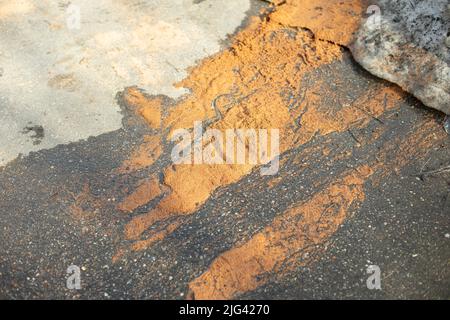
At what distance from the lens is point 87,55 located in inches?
171

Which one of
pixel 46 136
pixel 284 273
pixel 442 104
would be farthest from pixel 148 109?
pixel 442 104

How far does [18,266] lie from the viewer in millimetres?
2973

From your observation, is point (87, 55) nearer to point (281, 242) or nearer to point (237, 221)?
point (237, 221)

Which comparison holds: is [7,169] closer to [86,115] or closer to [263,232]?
[86,115]

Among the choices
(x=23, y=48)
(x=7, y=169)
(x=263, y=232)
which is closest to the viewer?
(x=263, y=232)

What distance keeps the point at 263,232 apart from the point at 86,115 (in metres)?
1.95

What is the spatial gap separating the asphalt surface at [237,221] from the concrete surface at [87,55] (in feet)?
0.69

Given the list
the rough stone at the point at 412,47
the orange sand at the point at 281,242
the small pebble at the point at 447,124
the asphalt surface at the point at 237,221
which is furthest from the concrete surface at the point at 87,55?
the small pebble at the point at 447,124

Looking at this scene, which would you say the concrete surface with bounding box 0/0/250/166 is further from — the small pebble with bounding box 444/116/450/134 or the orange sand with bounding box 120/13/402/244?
the small pebble with bounding box 444/116/450/134

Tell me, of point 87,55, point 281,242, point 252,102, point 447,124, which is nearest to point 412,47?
point 447,124

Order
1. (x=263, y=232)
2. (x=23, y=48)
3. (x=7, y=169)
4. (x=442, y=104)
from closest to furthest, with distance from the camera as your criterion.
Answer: (x=263, y=232), (x=7, y=169), (x=442, y=104), (x=23, y=48)

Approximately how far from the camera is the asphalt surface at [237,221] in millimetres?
2887

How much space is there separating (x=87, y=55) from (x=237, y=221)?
8.01 feet

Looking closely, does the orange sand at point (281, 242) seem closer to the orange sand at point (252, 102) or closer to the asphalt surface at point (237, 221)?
the asphalt surface at point (237, 221)
